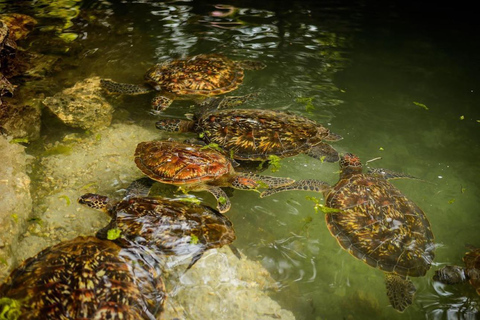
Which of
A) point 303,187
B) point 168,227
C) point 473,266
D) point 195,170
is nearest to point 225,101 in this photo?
point 195,170

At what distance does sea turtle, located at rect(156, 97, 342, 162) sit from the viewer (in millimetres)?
4449

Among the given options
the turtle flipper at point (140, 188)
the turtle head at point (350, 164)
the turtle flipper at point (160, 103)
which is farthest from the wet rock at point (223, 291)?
the turtle flipper at point (160, 103)

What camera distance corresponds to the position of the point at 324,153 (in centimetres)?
464

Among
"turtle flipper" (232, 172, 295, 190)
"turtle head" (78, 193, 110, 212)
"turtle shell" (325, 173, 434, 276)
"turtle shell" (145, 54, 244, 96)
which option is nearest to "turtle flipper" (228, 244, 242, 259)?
"turtle flipper" (232, 172, 295, 190)

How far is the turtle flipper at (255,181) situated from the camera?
3.99 m

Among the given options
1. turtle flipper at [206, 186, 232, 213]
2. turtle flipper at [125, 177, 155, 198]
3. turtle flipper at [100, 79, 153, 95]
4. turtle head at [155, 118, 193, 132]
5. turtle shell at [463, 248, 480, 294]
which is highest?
turtle flipper at [100, 79, 153, 95]

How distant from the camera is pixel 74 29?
25.6 ft

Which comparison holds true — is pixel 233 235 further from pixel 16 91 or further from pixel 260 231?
pixel 16 91

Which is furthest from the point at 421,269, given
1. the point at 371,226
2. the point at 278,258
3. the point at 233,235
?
the point at 233,235

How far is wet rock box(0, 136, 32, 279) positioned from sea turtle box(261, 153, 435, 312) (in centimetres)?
270

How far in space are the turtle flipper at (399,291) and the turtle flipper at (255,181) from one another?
5.01 ft

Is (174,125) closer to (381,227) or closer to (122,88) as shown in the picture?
(122,88)

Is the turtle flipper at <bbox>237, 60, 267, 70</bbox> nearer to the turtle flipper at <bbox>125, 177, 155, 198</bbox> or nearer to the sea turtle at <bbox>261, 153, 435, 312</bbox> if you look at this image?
the sea turtle at <bbox>261, 153, 435, 312</bbox>

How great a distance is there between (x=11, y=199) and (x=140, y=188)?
4.50 ft
